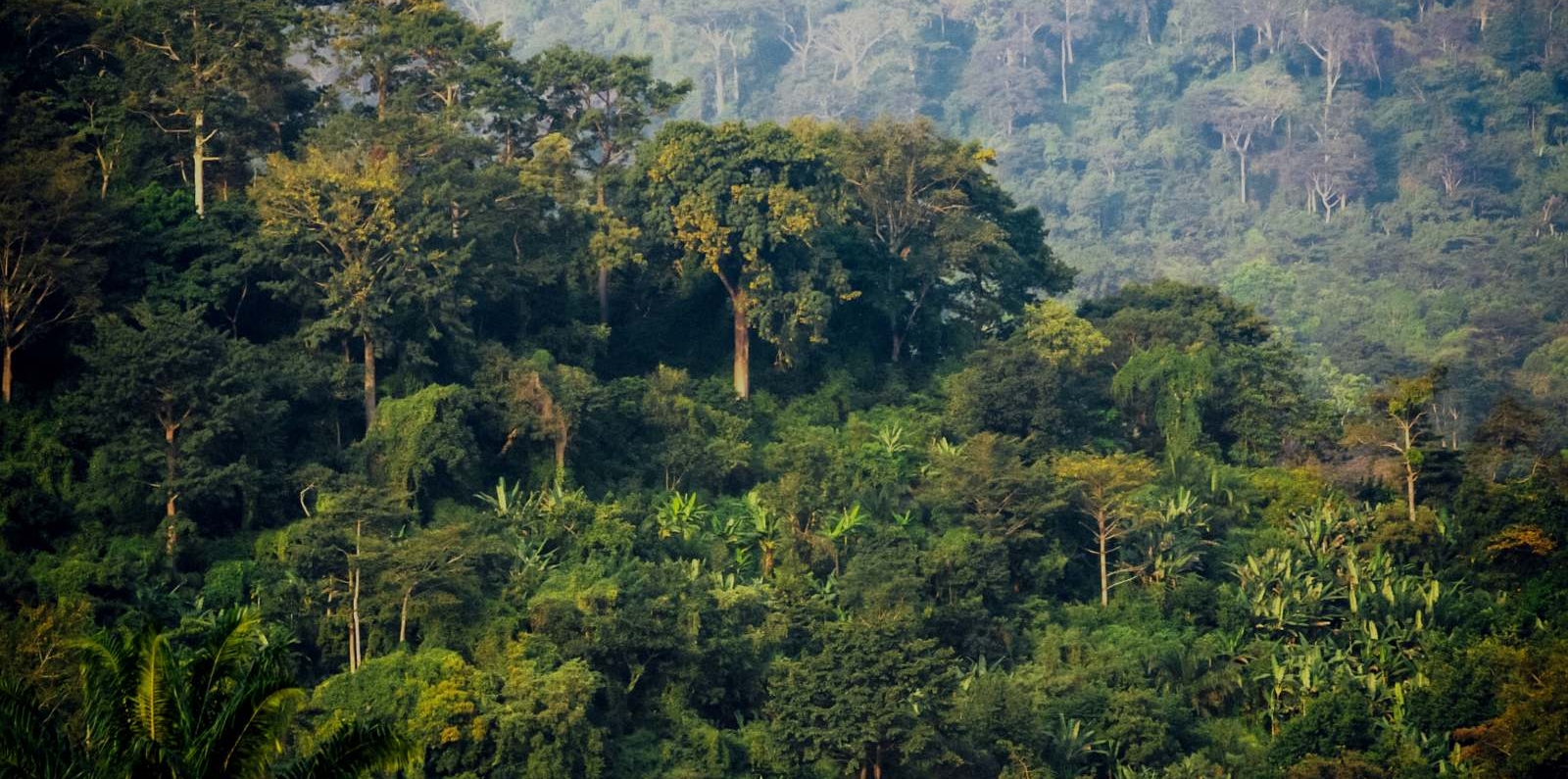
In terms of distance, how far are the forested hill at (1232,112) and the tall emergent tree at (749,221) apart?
33513 mm

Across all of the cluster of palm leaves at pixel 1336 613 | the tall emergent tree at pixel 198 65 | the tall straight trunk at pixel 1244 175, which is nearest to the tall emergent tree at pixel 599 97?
the tall emergent tree at pixel 198 65

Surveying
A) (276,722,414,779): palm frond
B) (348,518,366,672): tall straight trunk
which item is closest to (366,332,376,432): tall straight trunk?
(348,518,366,672): tall straight trunk

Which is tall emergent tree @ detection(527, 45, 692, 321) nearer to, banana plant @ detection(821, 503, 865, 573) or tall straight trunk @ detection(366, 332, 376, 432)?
tall straight trunk @ detection(366, 332, 376, 432)

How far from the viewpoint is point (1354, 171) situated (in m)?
83.8

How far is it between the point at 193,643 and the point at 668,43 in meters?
64.8

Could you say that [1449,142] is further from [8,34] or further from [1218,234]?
[8,34]

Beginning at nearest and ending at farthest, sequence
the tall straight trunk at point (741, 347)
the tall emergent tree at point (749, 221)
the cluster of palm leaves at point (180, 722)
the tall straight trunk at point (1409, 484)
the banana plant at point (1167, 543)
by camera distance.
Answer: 1. the cluster of palm leaves at point (180, 722)
2. the banana plant at point (1167, 543)
3. the tall straight trunk at point (1409, 484)
4. the tall emergent tree at point (749, 221)
5. the tall straight trunk at point (741, 347)

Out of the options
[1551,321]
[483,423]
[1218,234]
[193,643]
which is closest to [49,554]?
[193,643]

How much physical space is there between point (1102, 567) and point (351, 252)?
13.1 meters

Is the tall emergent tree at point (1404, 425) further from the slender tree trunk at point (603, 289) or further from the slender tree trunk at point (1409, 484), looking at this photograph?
the slender tree trunk at point (603, 289)

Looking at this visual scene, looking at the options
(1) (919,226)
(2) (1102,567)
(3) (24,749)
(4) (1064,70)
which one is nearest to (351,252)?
(1) (919,226)

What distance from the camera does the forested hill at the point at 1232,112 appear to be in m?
76.9

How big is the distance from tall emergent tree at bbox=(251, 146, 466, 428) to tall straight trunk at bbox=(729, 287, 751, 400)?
236 inches

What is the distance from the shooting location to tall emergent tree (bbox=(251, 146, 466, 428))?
36.3 m
